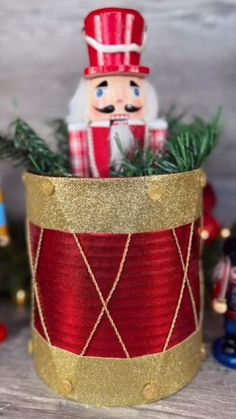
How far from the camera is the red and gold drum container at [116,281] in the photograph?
25.8 inches

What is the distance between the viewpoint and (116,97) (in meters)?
0.71

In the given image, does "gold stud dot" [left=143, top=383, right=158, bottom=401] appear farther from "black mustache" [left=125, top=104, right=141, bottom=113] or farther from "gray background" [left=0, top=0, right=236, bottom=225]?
"gray background" [left=0, top=0, right=236, bottom=225]

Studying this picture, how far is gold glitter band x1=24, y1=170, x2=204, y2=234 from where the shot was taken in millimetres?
647

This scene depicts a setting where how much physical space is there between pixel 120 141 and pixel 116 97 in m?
0.06

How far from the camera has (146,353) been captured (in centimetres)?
69

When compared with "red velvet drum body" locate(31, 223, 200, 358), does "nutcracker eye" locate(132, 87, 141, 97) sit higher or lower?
higher

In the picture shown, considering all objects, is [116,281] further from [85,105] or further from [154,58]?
[154,58]

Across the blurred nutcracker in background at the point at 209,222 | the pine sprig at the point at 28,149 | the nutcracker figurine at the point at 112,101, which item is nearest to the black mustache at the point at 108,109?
the nutcracker figurine at the point at 112,101

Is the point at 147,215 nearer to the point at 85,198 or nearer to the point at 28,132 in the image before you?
the point at 85,198

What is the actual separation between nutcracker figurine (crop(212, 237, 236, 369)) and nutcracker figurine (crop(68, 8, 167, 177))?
0.62ft

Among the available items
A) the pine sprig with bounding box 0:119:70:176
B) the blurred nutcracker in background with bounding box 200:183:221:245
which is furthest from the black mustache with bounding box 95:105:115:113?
the blurred nutcracker in background with bounding box 200:183:221:245

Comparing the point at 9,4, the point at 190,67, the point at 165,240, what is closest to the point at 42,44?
the point at 9,4

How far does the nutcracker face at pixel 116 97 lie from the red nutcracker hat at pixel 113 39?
0.01 m

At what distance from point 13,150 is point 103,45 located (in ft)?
0.67
